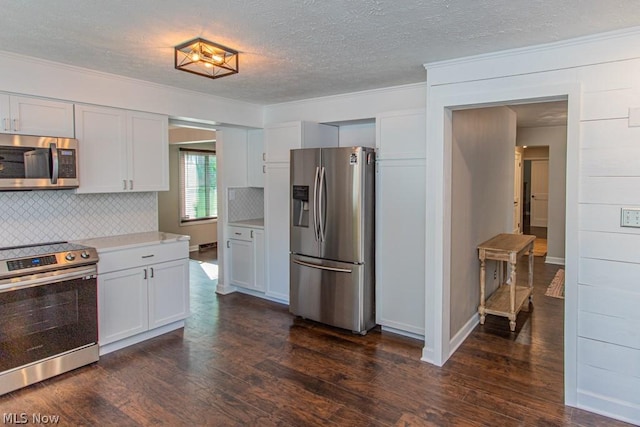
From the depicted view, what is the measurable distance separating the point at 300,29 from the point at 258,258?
120 inches

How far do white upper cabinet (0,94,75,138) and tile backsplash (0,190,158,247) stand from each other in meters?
0.56

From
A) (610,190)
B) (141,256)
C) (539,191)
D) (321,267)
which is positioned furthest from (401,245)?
(539,191)

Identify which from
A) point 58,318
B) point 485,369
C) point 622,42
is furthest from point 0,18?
point 485,369

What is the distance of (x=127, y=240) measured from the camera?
369 centimetres

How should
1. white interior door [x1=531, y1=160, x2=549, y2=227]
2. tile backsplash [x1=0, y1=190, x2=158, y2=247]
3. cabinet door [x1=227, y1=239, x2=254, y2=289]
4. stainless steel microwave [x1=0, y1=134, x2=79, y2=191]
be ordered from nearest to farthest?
stainless steel microwave [x1=0, y1=134, x2=79, y2=191]
tile backsplash [x1=0, y1=190, x2=158, y2=247]
cabinet door [x1=227, y1=239, x2=254, y2=289]
white interior door [x1=531, y1=160, x2=549, y2=227]

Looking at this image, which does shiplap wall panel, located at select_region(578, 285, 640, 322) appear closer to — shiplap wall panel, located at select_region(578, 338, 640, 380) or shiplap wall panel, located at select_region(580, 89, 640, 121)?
shiplap wall panel, located at select_region(578, 338, 640, 380)

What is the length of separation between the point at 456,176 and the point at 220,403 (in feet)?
8.22

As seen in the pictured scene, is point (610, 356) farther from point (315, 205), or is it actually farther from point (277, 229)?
point (277, 229)

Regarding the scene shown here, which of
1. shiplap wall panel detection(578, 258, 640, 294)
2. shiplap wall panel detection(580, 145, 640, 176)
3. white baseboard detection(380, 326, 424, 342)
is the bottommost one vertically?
white baseboard detection(380, 326, 424, 342)

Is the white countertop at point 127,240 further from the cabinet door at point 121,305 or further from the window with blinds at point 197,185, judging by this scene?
the window with blinds at point 197,185

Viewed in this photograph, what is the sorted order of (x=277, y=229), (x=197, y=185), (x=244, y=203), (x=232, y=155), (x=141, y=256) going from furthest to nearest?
(x=197, y=185) < (x=244, y=203) < (x=232, y=155) < (x=277, y=229) < (x=141, y=256)

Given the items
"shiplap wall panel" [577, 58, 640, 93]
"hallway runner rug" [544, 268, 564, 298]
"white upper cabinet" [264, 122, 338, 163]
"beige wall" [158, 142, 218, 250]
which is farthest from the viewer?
"beige wall" [158, 142, 218, 250]

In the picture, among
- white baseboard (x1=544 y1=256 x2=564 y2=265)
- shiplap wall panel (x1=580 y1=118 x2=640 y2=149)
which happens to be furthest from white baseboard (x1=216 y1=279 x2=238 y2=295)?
white baseboard (x1=544 y1=256 x2=564 y2=265)

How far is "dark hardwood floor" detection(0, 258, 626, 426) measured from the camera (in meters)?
2.56
